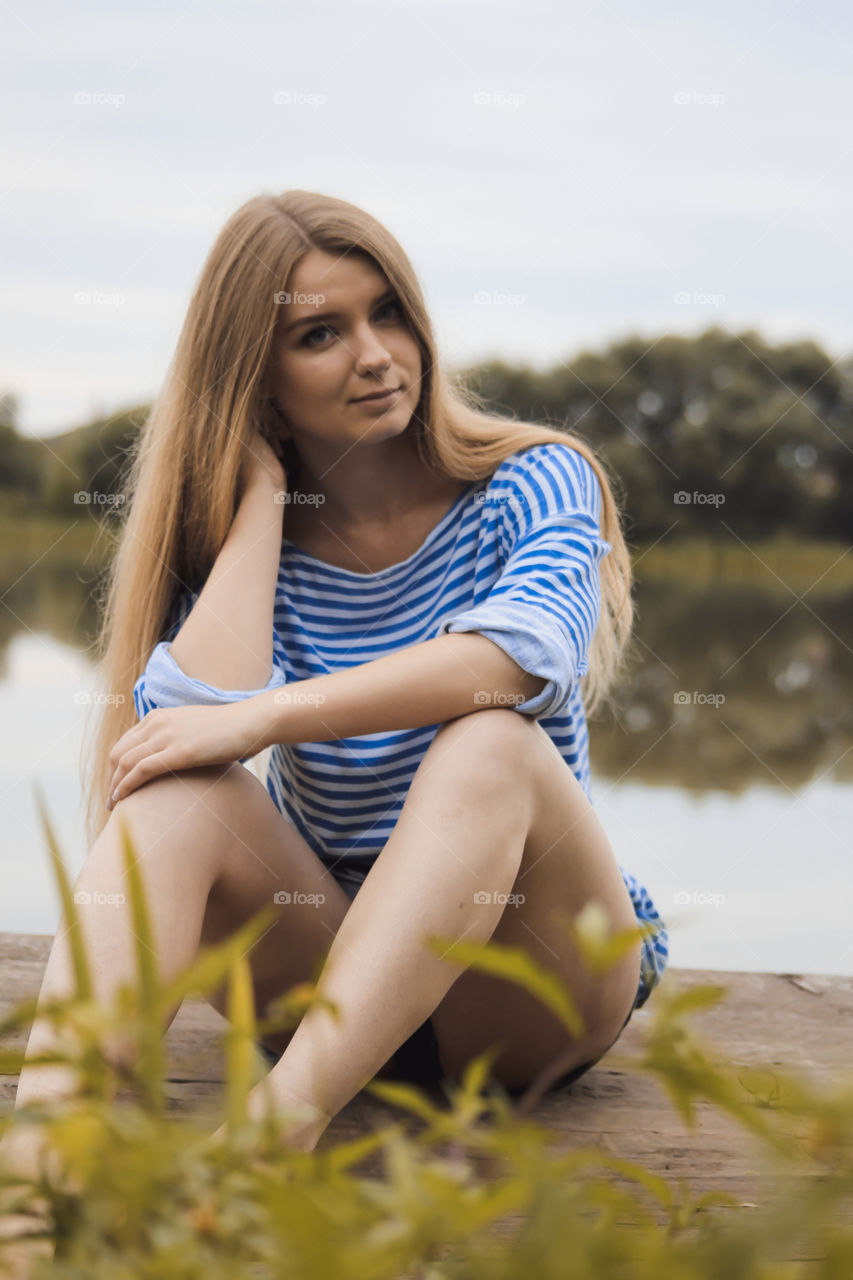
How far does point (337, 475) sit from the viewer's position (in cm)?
168

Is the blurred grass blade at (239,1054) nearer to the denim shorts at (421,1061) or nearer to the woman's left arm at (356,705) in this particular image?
the woman's left arm at (356,705)

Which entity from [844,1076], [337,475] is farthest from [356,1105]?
[844,1076]

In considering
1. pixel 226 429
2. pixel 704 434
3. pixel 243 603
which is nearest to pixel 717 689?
pixel 226 429

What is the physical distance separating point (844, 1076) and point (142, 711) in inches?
45.9

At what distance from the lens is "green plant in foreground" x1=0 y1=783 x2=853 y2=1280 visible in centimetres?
26

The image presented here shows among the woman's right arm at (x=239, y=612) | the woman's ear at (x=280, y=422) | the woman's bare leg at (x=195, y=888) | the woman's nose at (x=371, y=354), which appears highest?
the woman's nose at (x=371, y=354)

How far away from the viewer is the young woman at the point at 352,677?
1.06 metres

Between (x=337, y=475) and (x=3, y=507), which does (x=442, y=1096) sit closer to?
(x=337, y=475)

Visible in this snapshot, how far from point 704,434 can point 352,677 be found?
56.8 ft

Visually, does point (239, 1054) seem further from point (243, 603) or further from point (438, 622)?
point (438, 622)

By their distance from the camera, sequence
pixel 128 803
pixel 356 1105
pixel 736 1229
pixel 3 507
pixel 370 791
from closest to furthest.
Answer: pixel 736 1229, pixel 128 803, pixel 356 1105, pixel 370 791, pixel 3 507

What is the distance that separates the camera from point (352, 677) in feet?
4.07

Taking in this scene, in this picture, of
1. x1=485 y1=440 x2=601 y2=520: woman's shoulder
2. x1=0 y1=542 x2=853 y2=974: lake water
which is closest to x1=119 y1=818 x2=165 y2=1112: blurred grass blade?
x1=0 y1=542 x2=853 y2=974: lake water

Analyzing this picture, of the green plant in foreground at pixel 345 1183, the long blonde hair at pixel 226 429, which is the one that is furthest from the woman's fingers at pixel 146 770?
the green plant in foreground at pixel 345 1183
